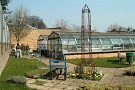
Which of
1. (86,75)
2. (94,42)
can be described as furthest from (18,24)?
(86,75)

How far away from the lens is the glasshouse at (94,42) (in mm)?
25670

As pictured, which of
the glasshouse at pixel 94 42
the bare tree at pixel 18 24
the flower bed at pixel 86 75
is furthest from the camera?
the bare tree at pixel 18 24

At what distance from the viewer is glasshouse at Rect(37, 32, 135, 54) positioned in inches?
1011

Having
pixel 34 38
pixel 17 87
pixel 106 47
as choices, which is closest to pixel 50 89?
pixel 17 87

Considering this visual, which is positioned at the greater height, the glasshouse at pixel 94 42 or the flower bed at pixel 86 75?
the glasshouse at pixel 94 42

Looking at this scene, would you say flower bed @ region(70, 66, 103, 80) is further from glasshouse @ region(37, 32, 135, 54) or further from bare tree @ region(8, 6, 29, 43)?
bare tree @ region(8, 6, 29, 43)

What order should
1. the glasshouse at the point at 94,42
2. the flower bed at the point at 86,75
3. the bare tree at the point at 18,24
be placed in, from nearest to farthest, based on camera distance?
1. the flower bed at the point at 86,75
2. the glasshouse at the point at 94,42
3. the bare tree at the point at 18,24

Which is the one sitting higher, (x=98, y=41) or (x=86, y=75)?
(x=98, y=41)

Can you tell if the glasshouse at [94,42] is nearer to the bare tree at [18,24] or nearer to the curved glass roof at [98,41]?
the curved glass roof at [98,41]

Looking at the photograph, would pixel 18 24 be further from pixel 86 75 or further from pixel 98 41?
pixel 86 75

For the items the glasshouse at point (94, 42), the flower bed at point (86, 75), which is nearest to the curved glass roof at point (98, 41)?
the glasshouse at point (94, 42)

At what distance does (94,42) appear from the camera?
2770 cm

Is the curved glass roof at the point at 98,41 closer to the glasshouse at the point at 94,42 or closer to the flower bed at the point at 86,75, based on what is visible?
the glasshouse at the point at 94,42

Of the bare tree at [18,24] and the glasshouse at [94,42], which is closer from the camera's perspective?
the glasshouse at [94,42]
